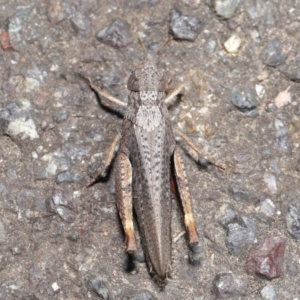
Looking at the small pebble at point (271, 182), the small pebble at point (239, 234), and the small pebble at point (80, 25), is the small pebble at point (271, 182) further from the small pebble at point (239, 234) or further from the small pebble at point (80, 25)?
the small pebble at point (80, 25)

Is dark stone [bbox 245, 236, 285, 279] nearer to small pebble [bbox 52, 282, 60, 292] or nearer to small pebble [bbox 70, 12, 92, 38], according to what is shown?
small pebble [bbox 52, 282, 60, 292]

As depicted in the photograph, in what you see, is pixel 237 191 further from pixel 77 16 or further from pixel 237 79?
pixel 77 16

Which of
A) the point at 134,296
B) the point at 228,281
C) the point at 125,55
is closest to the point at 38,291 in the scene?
the point at 134,296

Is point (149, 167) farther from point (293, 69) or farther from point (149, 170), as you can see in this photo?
point (293, 69)

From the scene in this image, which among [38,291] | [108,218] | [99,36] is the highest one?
[99,36]

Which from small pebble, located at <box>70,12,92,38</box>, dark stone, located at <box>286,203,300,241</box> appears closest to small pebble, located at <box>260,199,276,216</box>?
dark stone, located at <box>286,203,300,241</box>

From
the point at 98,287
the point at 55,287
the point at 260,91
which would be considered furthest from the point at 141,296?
the point at 260,91
